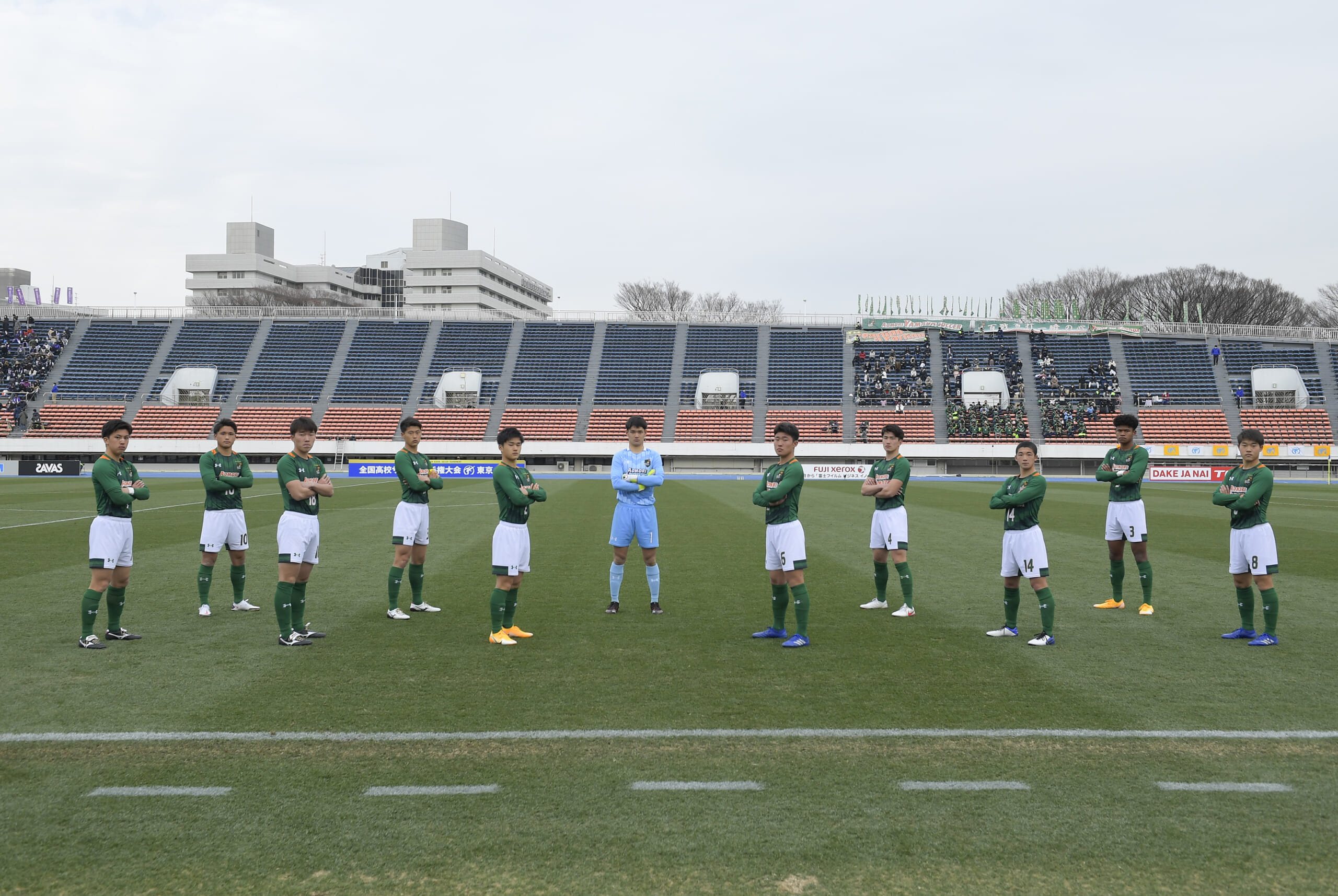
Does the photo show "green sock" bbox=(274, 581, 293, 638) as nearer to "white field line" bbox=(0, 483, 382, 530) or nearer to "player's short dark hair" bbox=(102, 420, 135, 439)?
"player's short dark hair" bbox=(102, 420, 135, 439)

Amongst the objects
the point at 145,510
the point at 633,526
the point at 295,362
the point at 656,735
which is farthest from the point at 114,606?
the point at 295,362

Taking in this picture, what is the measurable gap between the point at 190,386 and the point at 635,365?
31.5 metres

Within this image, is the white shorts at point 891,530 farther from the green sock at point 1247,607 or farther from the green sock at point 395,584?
the green sock at point 395,584

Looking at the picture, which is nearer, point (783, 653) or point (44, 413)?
point (783, 653)

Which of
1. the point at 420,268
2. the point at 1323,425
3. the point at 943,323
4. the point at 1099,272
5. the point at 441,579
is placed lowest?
the point at 441,579

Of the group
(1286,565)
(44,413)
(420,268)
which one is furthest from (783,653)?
(420,268)

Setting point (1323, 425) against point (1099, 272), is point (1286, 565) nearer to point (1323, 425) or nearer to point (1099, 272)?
point (1323, 425)

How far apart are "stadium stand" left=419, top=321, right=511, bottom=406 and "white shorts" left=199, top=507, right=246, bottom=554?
48659mm

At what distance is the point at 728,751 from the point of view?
5.18 metres

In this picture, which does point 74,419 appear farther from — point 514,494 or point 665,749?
point 665,749

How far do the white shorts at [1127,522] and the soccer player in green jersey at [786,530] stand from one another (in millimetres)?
4434

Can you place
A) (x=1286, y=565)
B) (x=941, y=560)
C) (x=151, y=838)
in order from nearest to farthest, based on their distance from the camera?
1. (x=151, y=838)
2. (x=1286, y=565)
3. (x=941, y=560)

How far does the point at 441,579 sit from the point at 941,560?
827 centimetres

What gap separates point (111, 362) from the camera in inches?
2327
